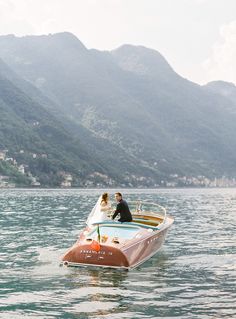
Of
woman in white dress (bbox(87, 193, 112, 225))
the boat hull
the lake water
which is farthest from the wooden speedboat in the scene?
the lake water

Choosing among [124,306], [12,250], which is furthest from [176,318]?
[12,250]

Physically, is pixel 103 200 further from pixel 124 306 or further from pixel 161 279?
pixel 124 306

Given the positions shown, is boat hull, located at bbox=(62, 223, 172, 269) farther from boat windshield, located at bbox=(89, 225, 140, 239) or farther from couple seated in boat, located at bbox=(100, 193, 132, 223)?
couple seated in boat, located at bbox=(100, 193, 132, 223)

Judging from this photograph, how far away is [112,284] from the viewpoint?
20.1 metres

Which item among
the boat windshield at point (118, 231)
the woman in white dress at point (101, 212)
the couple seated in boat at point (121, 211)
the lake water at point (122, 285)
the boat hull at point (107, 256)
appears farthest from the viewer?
the woman in white dress at point (101, 212)

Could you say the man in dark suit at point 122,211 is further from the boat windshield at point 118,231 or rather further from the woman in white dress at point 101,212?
the boat windshield at point 118,231

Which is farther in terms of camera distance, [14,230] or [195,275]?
[14,230]

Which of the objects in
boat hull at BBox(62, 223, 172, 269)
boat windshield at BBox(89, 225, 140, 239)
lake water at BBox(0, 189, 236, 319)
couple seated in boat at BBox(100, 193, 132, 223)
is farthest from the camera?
couple seated in boat at BBox(100, 193, 132, 223)

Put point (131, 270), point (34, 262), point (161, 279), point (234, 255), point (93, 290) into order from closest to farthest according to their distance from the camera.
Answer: point (93, 290)
point (161, 279)
point (131, 270)
point (34, 262)
point (234, 255)

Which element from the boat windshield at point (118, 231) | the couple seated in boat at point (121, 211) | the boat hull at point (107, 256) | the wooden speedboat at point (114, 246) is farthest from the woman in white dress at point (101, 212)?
the boat hull at point (107, 256)

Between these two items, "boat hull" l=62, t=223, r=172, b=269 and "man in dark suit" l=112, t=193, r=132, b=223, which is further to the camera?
"man in dark suit" l=112, t=193, r=132, b=223

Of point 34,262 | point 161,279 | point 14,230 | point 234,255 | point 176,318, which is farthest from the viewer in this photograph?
point 14,230

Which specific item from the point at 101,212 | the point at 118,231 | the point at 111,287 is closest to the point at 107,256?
the point at 111,287

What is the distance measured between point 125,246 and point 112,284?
2801 mm
